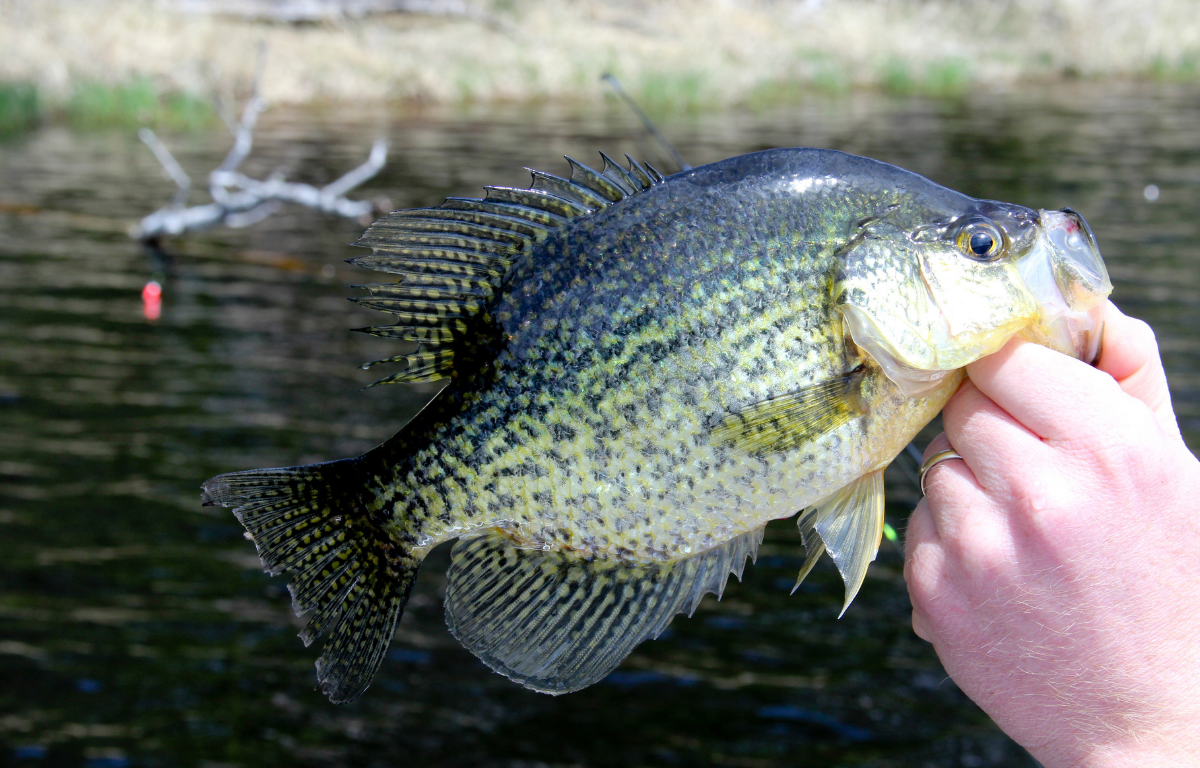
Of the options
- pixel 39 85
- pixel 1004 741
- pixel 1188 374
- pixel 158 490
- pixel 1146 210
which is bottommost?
pixel 1004 741

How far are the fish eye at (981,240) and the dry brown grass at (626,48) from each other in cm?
2636

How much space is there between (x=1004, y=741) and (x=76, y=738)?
5.97 m

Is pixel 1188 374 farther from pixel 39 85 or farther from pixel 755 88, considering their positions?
pixel 39 85

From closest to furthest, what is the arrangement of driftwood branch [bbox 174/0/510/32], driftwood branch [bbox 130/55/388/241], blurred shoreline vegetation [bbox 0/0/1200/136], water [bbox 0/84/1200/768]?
water [bbox 0/84/1200/768], driftwood branch [bbox 130/55/388/241], blurred shoreline vegetation [bbox 0/0/1200/136], driftwood branch [bbox 174/0/510/32]

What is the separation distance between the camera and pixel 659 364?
6.60 ft

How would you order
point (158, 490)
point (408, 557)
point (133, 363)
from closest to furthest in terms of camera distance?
point (408, 557) < point (158, 490) < point (133, 363)

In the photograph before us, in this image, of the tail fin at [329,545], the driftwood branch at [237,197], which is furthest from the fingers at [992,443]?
the driftwood branch at [237,197]

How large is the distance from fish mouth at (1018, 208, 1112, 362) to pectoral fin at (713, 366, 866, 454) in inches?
15.9

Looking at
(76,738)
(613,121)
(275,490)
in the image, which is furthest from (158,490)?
(613,121)

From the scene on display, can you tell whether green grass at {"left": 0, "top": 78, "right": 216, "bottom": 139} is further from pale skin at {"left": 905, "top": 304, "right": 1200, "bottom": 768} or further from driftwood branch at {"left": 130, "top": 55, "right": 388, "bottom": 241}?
pale skin at {"left": 905, "top": 304, "right": 1200, "bottom": 768}

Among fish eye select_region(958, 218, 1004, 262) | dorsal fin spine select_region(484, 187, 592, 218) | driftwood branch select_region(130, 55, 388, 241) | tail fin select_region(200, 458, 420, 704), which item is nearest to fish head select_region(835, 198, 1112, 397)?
fish eye select_region(958, 218, 1004, 262)

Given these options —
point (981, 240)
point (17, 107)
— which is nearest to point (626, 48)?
point (17, 107)

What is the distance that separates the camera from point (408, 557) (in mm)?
2201

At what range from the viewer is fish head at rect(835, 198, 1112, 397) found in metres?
2.02
